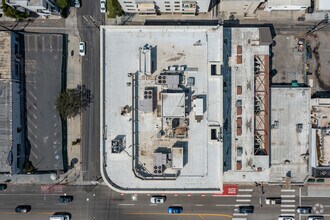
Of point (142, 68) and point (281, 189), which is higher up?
point (142, 68)

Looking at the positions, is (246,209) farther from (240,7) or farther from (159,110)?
(240,7)

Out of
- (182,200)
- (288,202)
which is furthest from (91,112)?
(288,202)

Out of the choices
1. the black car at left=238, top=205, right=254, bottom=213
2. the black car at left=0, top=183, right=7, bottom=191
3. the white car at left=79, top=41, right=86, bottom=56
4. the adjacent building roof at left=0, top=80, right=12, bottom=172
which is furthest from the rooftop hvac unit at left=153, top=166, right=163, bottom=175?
the black car at left=0, top=183, right=7, bottom=191

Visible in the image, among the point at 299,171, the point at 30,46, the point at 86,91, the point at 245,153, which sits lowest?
the point at 299,171

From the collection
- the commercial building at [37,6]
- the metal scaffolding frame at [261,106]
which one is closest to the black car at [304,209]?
the metal scaffolding frame at [261,106]

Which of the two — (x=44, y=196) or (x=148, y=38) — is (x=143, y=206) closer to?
(x=44, y=196)

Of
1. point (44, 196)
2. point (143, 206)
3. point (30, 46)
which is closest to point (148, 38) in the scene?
point (30, 46)

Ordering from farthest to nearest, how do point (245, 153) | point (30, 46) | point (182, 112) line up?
point (30, 46), point (245, 153), point (182, 112)
